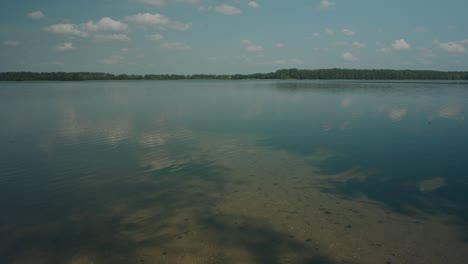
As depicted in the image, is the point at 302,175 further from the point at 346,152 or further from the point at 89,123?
the point at 89,123

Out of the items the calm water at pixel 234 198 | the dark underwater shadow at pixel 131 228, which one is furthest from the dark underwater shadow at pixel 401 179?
the dark underwater shadow at pixel 131 228

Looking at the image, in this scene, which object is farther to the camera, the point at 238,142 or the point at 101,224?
the point at 238,142

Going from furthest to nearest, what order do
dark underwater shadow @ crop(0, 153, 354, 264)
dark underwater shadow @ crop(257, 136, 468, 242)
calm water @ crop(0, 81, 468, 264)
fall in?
dark underwater shadow @ crop(257, 136, 468, 242) < calm water @ crop(0, 81, 468, 264) < dark underwater shadow @ crop(0, 153, 354, 264)

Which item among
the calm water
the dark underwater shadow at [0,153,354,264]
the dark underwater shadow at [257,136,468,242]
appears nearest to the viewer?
the dark underwater shadow at [0,153,354,264]

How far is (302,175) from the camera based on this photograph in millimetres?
12438

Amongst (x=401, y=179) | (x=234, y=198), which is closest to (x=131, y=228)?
(x=234, y=198)

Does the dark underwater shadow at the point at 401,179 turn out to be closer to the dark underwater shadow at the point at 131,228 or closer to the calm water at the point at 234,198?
the calm water at the point at 234,198

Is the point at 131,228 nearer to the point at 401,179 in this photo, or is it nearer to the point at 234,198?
the point at 234,198

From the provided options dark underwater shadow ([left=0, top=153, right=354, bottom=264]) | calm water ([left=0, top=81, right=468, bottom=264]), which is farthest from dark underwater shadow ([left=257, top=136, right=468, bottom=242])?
dark underwater shadow ([left=0, top=153, right=354, bottom=264])

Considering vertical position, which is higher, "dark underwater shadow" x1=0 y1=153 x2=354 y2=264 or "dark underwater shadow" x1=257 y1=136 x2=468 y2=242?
"dark underwater shadow" x1=257 y1=136 x2=468 y2=242

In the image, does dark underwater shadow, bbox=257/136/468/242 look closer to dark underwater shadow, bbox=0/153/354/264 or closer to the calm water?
the calm water

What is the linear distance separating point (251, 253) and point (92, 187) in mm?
7332

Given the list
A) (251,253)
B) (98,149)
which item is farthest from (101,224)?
(98,149)

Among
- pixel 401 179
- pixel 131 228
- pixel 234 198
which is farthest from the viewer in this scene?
pixel 401 179
